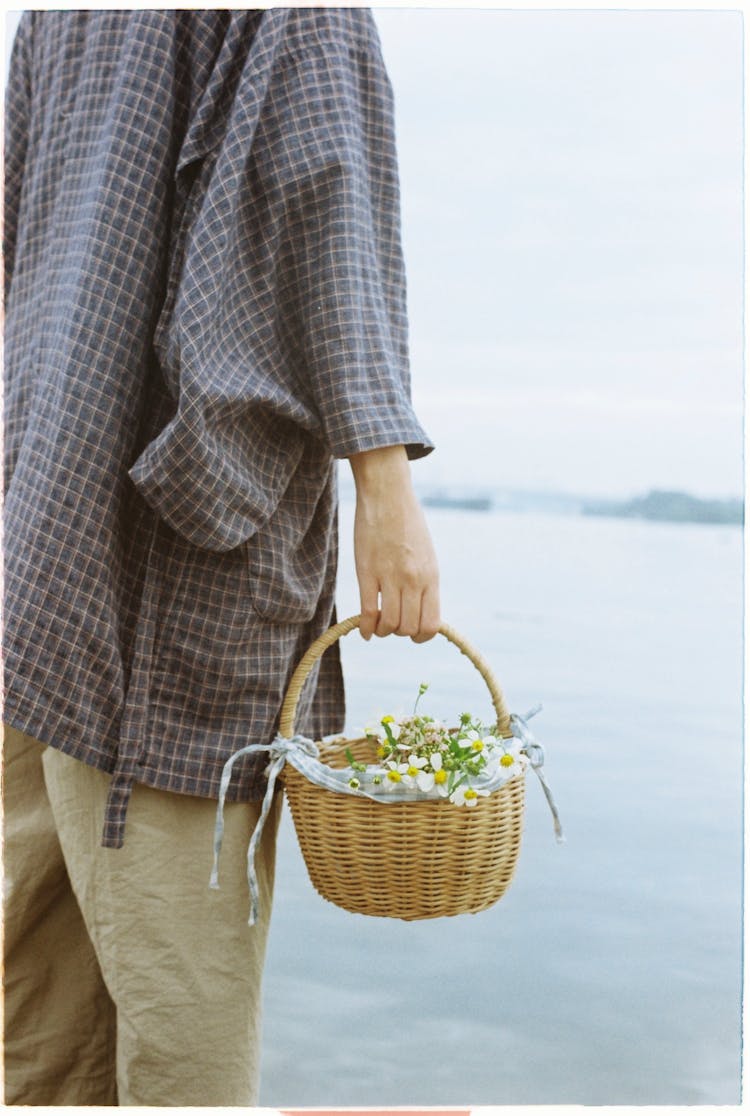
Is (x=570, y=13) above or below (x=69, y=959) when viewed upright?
above

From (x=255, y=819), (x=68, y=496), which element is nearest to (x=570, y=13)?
(x=68, y=496)

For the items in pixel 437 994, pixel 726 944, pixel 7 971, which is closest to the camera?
pixel 7 971

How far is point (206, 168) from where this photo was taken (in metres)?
0.98

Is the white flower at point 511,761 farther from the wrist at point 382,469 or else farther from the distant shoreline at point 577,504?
the distant shoreline at point 577,504

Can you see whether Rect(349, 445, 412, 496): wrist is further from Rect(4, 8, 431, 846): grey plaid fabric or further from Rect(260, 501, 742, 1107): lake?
Rect(260, 501, 742, 1107): lake

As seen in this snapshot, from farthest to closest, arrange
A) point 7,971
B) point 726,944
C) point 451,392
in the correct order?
point 451,392 < point 726,944 < point 7,971

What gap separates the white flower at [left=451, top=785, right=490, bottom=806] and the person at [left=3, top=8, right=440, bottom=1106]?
0.13 meters

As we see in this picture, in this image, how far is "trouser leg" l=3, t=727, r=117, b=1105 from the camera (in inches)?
44.6

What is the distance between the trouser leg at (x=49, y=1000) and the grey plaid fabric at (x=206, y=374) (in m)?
0.18

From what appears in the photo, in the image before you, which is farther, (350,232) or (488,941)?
(488,941)

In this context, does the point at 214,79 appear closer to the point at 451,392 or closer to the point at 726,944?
the point at 726,944

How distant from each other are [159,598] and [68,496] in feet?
0.38

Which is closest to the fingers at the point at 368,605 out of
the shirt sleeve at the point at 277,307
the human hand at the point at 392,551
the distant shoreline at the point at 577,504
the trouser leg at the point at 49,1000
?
the human hand at the point at 392,551

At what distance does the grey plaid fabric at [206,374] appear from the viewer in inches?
37.7
